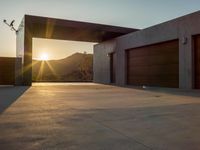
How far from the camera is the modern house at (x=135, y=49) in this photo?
14914 mm

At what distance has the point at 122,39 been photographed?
2217 centimetres

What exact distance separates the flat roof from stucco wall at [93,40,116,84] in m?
0.85

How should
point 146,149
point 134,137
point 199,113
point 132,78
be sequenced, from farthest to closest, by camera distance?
point 132,78 < point 199,113 < point 134,137 < point 146,149

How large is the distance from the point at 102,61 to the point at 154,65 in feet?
30.9

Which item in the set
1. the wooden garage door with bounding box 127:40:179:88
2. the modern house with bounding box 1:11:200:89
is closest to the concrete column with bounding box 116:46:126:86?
the modern house with bounding box 1:11:200:89

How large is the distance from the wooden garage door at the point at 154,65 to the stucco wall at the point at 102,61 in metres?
3.62

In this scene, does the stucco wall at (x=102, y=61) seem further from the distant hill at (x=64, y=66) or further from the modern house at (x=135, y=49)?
the distant hill at (x=64, y=66)

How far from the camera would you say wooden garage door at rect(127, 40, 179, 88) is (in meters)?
16.2

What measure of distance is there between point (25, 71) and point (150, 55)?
325 inches

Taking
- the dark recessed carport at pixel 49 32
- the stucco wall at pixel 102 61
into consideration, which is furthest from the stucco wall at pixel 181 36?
the stucco wall at pixel 102 61

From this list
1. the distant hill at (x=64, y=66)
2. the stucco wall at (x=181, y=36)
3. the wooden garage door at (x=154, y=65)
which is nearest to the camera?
the stucco wall at (x=181, y=36)

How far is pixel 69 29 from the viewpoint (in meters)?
21.8

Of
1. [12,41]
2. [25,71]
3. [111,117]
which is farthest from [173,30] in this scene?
[12,41]

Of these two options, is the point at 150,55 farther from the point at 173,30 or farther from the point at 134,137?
the point at 134,137
